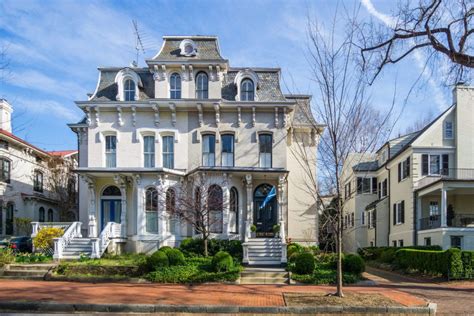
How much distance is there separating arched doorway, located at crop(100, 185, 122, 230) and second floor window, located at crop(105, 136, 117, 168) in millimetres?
1293

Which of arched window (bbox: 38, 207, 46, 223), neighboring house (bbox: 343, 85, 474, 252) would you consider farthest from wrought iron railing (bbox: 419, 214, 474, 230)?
arched window (bbox: 38, 207, 46, 223)

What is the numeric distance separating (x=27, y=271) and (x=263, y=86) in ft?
48.8

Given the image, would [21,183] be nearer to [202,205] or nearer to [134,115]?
[134,115]

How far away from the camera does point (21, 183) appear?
32750 mm

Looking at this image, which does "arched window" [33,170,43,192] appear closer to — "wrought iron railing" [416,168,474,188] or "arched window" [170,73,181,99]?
"arched window" [170,73,181,99]

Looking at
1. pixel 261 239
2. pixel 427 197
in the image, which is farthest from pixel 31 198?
pixel 427 197

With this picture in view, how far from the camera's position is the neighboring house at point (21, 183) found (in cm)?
3047

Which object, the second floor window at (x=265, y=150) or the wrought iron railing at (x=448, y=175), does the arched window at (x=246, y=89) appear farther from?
the wrought iron railing at (x=448, y=175)

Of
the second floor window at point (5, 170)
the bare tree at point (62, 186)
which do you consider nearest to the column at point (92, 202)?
the second floor window at point (5, 170)

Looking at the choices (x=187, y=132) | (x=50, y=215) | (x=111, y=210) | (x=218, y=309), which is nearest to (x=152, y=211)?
(x=111, y=210)

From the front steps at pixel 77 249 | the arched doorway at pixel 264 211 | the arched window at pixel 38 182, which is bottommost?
the front steps at pixel 77 249

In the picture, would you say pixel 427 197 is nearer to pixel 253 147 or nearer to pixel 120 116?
pixel 253 147

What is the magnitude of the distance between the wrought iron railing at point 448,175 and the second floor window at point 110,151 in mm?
19848

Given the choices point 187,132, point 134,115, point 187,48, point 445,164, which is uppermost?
point 187,48
